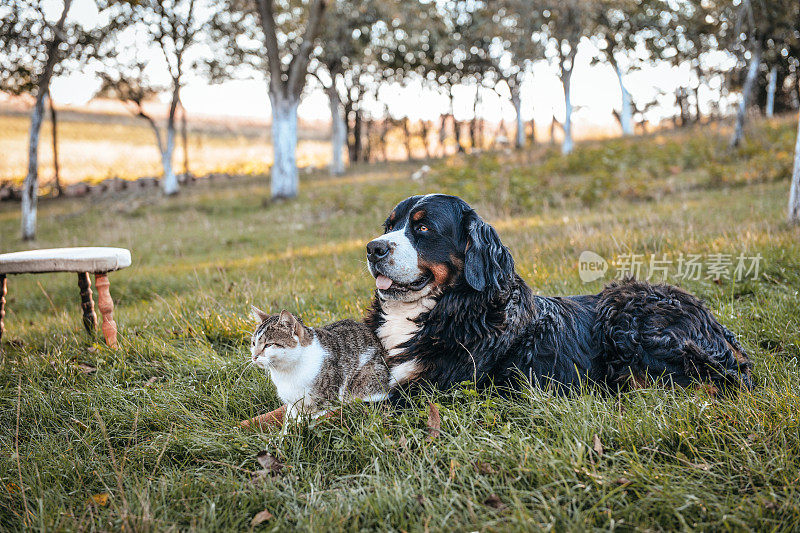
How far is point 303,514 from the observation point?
2.29m

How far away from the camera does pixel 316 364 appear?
10.4 ft

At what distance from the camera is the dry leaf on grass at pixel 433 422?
9.08 ft

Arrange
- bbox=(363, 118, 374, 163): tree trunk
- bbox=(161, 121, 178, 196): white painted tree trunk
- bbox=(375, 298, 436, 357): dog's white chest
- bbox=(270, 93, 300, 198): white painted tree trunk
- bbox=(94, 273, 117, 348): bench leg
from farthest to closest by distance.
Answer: bbox=(363, 118, 374, 163): tree trunk < bbox=(161, 121, 178, 196): white painted tree trunk < bbox=(270, 93, 300, 198): white painted tree trunk < bbox=(94, 273, 117, 348): bench leg < bbox=(375, 298, 436, 357): dog's white chest

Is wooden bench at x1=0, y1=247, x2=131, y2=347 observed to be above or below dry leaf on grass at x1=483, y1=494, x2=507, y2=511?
above

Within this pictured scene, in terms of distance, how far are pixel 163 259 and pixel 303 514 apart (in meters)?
8.68

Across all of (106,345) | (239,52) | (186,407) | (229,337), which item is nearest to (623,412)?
(186,407)

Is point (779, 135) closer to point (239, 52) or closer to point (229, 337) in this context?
point (229, 337)

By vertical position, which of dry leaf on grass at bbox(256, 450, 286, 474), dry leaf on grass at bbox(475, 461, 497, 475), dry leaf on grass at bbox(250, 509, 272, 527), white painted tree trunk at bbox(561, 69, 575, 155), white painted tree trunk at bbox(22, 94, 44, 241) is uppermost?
white painted tree trunk at bbox(561, 69, 575, 155)

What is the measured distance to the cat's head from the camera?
9.98 ft

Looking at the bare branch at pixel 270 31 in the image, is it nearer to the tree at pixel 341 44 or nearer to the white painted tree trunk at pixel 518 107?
the tree at pixel 341 44

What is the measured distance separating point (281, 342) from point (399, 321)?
0.72 m

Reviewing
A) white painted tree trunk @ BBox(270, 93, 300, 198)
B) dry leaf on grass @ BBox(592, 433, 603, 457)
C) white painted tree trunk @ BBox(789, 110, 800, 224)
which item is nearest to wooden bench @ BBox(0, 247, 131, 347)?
dry leaf on grass @ BBox(592, 433, 603, 457)

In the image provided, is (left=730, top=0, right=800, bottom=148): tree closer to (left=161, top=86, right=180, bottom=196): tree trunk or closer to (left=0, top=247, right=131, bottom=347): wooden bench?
(left=0, top=247, right=131, bottom=347): wooden bench

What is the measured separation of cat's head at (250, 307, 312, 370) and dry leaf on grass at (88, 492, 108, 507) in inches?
39.0
